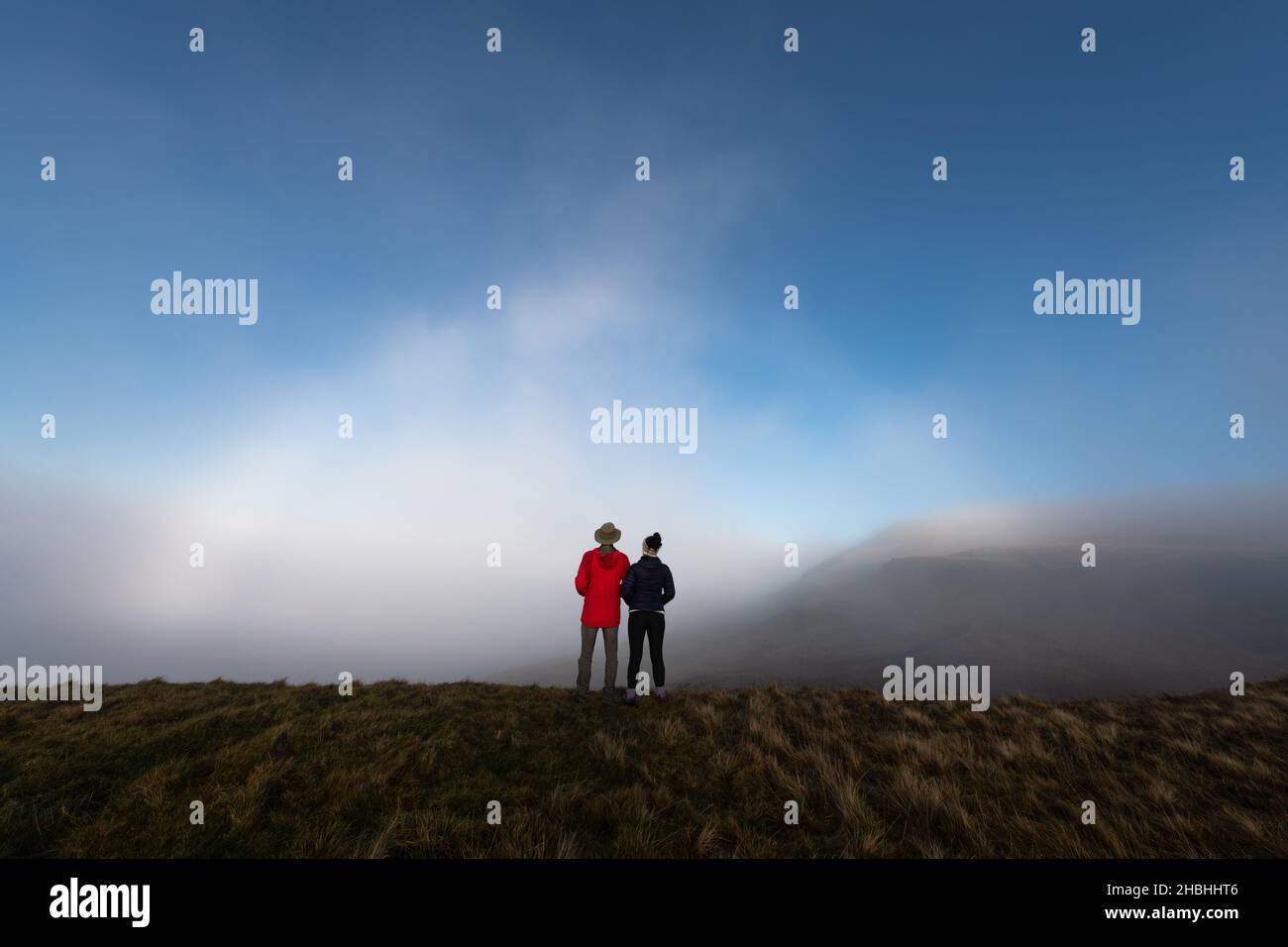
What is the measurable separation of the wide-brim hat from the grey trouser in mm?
1685

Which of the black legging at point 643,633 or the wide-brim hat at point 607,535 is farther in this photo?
the wide-brim hat at point 607,535

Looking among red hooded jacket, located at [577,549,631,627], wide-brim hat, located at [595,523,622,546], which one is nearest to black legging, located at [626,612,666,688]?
red hooded jacket, located at [577,549,631,627]

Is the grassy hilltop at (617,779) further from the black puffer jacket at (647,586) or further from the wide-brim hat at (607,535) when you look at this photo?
the wide-brim hat at (607,535)

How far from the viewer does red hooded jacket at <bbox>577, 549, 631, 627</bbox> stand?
826 cm

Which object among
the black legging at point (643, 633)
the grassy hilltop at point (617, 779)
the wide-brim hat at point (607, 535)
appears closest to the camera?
the grassy hilltop at point (617, 779)

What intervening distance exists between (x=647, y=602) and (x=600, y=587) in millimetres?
980

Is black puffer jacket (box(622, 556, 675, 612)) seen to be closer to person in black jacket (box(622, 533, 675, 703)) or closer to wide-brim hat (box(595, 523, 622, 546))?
person in black jacket (box(622, 533, 675, 703))

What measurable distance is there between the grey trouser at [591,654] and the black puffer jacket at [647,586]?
737 millimetres

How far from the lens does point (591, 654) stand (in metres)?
8.12

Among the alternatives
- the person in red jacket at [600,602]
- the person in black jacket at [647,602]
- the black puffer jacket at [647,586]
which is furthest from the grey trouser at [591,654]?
the black puffer jacket at [647,586]

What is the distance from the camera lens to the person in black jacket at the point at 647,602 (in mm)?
8008

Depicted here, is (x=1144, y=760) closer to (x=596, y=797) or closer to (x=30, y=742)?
(x=596, y=797)

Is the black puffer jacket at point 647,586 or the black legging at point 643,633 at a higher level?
the black puffer jacket at point 647,586
